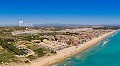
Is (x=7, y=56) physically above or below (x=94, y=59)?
above

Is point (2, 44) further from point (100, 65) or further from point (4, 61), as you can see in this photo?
point (100, 65)

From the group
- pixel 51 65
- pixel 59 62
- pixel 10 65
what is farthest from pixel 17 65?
pixel 59 62

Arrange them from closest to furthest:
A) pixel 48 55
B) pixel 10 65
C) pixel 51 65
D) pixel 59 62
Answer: pixel 10 65, pixel 51 65, pixel 59 62, pixel 48 55

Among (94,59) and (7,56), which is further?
(94,59)

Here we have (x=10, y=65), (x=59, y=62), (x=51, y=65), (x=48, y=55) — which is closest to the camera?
(x=10, y=65)

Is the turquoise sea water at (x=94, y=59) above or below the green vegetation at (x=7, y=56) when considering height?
below

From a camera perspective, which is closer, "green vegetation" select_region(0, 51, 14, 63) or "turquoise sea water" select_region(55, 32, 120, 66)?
"green vegetation" select_region(0, 51, 14, 63)

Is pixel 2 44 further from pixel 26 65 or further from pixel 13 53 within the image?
pixel 26 65

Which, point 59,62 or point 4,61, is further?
point 59,62

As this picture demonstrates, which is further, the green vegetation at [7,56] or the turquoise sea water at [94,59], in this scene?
the turquoise sea water at [94,59]

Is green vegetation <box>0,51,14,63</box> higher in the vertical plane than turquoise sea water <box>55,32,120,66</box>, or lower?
higher
